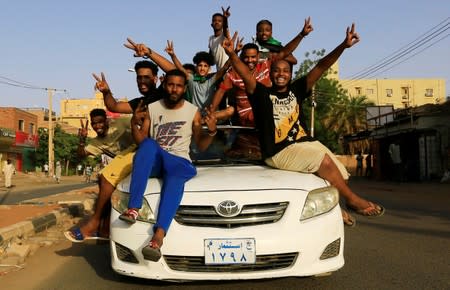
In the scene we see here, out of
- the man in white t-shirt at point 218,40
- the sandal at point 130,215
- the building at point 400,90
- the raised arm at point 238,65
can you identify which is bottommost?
the sandal at point 130,215

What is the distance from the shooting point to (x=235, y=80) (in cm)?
577

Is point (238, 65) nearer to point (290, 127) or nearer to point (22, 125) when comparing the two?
point (290, 127)

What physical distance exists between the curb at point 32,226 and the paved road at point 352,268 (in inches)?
20.7

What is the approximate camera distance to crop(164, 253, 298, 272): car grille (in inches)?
142

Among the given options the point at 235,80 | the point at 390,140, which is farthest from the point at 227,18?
the point at 390,140

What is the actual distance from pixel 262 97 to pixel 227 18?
98.7 inches

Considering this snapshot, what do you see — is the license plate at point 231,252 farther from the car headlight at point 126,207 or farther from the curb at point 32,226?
the curb at point 32,226

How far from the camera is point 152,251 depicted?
3543mm

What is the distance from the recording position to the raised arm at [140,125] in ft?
15.5

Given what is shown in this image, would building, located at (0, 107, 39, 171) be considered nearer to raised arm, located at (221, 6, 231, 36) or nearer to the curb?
the curb

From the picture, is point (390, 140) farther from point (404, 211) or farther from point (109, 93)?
point (109, 93)

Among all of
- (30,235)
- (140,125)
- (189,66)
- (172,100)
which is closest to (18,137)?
(30,235)

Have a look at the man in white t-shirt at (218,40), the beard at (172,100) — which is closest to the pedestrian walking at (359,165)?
the man in white t-shirt at (218,40)

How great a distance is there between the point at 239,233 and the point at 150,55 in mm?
3228
